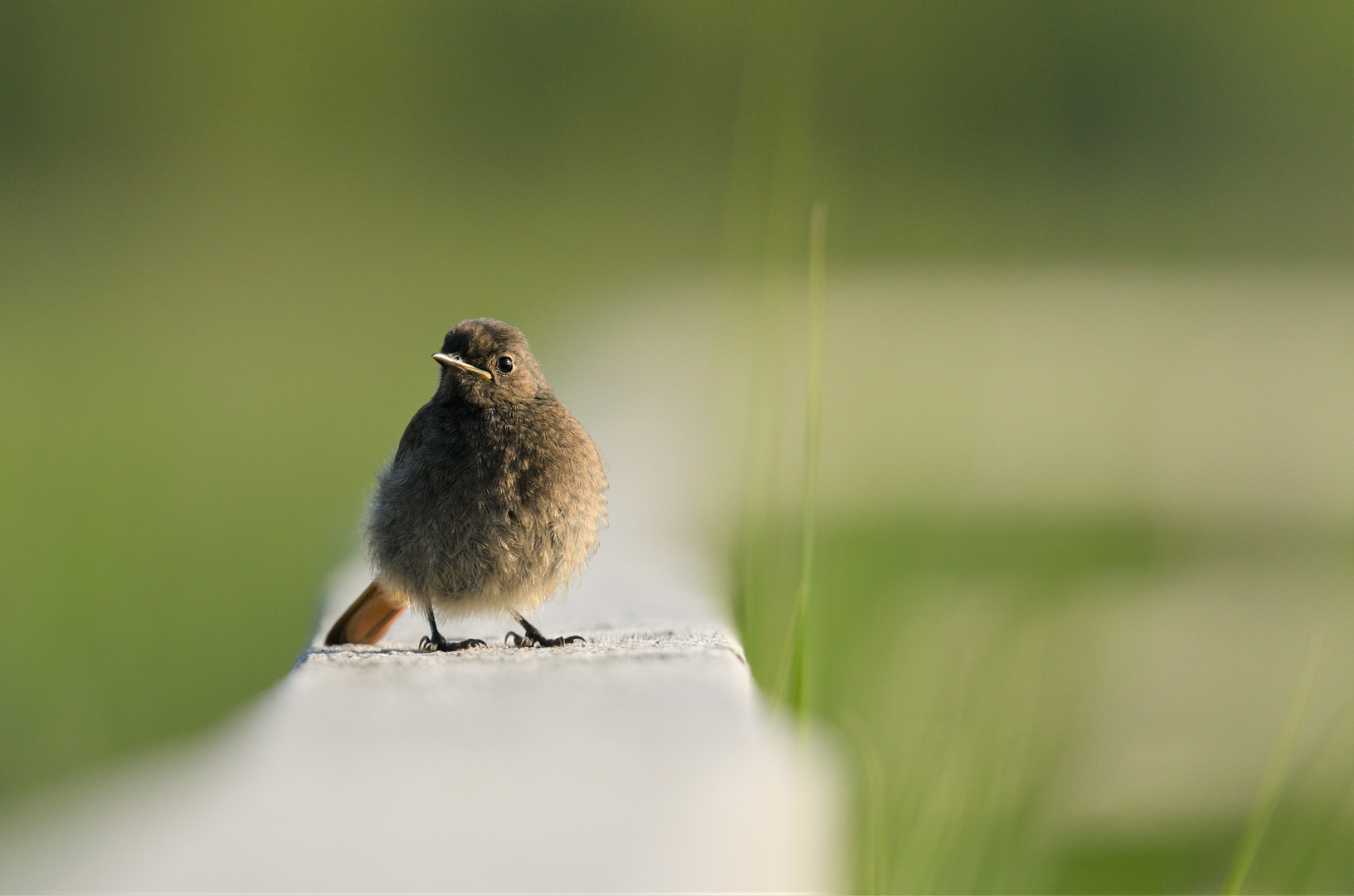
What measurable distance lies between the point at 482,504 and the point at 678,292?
5.88m

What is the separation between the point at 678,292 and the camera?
8094mm

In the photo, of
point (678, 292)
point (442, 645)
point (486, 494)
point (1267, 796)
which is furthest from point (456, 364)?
point (678, 292)

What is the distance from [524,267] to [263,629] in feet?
20.5

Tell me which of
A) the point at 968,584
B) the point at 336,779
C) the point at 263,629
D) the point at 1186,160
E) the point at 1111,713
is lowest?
the point at 263,629

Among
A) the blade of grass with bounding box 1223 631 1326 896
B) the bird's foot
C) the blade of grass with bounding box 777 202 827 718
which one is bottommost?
the bird's foot

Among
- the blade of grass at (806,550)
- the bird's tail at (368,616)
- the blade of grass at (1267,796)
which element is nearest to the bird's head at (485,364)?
the bird's tail at (368,616)

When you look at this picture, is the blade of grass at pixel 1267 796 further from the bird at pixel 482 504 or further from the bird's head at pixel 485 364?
the bird's head at pixel 485 364

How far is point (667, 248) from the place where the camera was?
1147 centimetres

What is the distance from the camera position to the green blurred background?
7.06 ft

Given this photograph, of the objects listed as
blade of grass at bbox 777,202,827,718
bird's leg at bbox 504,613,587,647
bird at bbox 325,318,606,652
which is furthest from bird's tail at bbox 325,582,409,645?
blade of grass at bbox 777,202,827,718

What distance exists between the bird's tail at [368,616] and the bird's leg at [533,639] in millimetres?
236

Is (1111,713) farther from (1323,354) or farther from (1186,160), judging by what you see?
(1186,160)

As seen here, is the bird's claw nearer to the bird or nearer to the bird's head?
the bird

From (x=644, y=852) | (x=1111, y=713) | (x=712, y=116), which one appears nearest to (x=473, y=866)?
(x=644, y=852)
